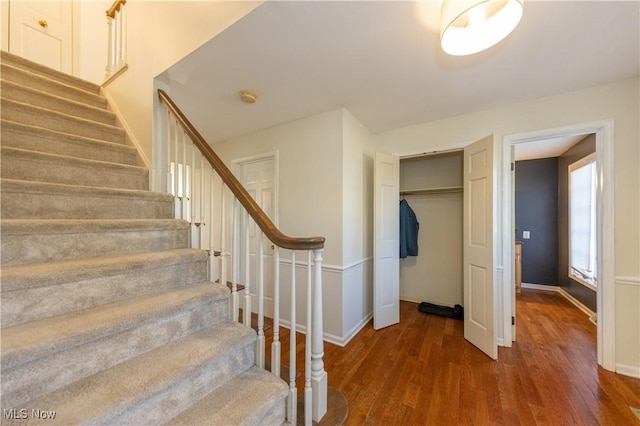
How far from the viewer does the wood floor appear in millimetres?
1494

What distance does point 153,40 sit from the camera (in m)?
1.98

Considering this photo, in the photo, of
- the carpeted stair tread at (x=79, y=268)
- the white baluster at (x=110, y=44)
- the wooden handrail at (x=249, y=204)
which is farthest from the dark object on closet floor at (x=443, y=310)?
the white baluster at (x=110, y=44)

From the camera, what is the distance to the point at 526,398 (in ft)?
5.34

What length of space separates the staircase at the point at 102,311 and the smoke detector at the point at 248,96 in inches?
45.8

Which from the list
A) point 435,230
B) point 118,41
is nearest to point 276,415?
point 435,230

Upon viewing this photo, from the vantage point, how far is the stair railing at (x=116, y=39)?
2307mm

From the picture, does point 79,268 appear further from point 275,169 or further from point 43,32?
point 43,32

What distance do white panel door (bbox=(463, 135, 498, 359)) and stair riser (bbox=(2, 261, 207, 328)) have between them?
2460 mm

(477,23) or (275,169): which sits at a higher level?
(477,23)

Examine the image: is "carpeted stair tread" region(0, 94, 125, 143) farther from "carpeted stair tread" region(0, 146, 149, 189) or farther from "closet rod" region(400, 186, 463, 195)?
"closet rod" region(400, 186, 463, 195)

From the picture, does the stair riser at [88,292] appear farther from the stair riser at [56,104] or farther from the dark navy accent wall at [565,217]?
the dark navy accent wall at [565,217]

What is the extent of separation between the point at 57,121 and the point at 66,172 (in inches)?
25.2

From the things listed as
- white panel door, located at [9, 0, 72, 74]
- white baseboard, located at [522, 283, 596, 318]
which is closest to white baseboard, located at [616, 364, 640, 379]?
white baseboard, located at [522, 283, 596, 318]

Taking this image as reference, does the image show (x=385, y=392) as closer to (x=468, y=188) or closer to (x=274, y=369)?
(x=274, y=369)
